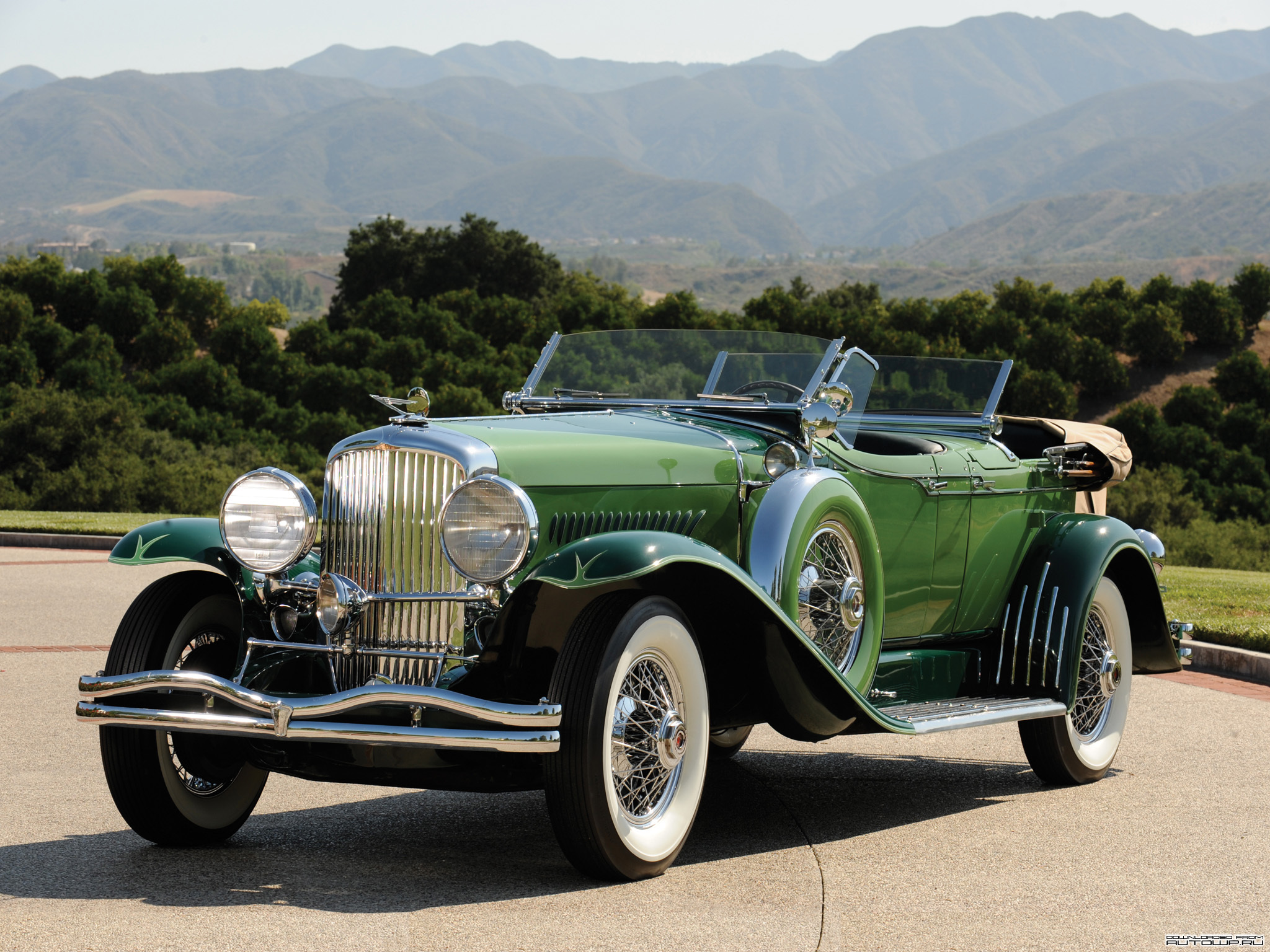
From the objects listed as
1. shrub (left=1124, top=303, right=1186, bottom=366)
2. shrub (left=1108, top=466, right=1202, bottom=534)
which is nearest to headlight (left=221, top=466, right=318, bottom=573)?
shrub (left=1108, top=466, right=1202, bottom=534)

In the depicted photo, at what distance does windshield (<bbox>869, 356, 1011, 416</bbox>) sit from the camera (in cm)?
703

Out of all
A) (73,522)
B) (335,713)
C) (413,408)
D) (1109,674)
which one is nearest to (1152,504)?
(73,522)

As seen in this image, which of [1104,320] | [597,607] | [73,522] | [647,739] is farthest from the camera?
[1104,320]

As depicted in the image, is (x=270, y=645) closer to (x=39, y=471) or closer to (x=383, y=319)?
(x=39, y=471)


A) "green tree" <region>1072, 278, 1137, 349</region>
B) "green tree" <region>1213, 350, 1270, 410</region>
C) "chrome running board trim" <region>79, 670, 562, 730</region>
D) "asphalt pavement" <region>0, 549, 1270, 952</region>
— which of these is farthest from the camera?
"green tree" <region>1072, 278, 1137, 349</region>

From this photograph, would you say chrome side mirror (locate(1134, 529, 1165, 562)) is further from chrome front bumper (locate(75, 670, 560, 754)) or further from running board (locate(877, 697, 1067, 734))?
chrome front bumper (locate(75, 670, 560, 754))

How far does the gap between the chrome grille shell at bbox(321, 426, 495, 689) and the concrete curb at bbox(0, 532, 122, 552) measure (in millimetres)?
13207

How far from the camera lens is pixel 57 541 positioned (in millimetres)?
17625

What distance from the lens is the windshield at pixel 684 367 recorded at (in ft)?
20.3

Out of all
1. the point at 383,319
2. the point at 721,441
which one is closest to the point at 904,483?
the point at 721,441

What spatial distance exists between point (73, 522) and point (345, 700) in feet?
55.1

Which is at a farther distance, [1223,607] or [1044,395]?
[1044,395]

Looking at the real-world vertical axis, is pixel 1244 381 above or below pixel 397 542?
above

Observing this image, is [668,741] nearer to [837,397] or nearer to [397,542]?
[397,542]
